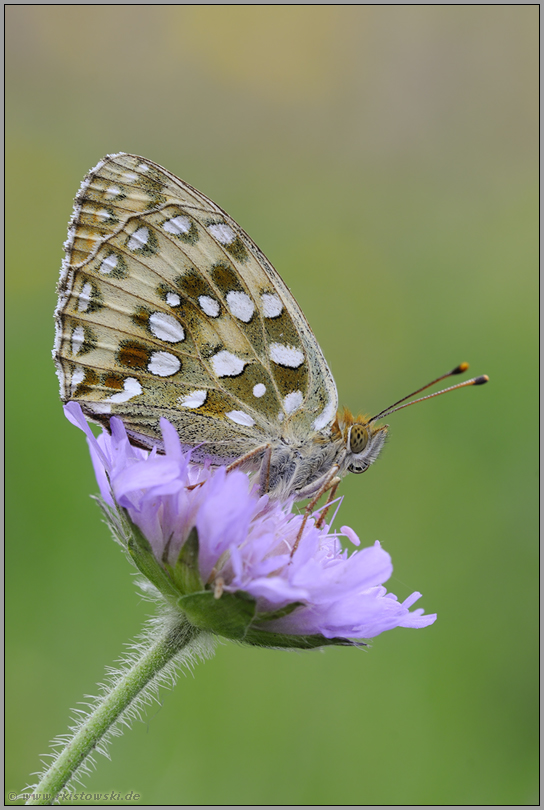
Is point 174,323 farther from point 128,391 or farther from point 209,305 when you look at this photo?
point 128,391

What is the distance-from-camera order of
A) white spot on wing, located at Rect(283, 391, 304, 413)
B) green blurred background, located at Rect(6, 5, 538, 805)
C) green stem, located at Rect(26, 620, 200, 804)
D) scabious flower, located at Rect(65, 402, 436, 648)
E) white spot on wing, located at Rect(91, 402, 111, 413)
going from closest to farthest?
green stem, located at Rect(26, 620, 200, 804)
scabious flower, located at Rect(65, 402, 436, 648)
white spot on wing, located at Rect(91, 402, 111, 413)
white spot on wing, located at Rect(283, 391, 304, 413)
green blurred background, located at Rect(6, 5, 538, 805)

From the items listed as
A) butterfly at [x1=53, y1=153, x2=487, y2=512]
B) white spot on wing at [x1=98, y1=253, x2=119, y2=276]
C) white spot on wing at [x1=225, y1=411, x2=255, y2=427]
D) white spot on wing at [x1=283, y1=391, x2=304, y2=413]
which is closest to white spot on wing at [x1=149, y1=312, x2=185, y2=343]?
butterfly at [x1=53, y1=153, x2=487, y2=512]

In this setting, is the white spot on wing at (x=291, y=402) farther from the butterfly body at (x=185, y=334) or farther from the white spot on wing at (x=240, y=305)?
the white spot on wing at (x=240, y=305)

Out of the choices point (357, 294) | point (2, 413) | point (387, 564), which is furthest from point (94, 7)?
point (387, 564)

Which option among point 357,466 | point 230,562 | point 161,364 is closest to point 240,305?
point 161,364

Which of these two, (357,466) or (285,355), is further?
(357,466)

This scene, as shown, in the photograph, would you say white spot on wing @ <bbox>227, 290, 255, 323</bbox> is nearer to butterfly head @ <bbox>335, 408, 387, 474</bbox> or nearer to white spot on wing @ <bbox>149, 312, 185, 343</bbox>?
white spot on wing @ <bbox>149, 312, 185, 343</bbox>

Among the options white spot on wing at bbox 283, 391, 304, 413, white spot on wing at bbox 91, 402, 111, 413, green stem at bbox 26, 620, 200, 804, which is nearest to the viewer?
green stem at bbox 26, 620, 200, 804
